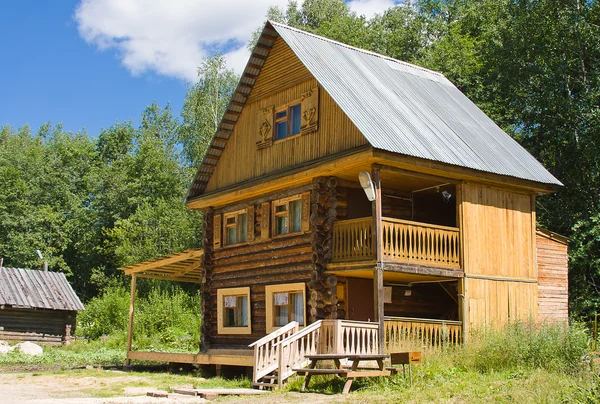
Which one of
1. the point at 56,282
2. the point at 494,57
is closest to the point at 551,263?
the point at 494,57

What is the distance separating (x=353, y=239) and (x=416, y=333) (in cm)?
303

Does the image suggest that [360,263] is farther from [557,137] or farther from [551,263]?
[557,137]

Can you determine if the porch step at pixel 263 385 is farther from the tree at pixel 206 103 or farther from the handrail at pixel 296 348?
the tree at pixel 206 103

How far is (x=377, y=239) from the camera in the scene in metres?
19.9

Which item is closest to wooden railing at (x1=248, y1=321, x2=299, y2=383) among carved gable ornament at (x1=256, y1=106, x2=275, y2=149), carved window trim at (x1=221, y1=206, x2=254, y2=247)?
carved window trim at (x1=221, y1=206, x2=254, y2=247)

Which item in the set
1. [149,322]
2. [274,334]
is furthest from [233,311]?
[149,322]

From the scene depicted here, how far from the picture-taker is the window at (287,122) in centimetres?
2435

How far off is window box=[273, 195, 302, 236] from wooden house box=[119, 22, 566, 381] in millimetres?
56

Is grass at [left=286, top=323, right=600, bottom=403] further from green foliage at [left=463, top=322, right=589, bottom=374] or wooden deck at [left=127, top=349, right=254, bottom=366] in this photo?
wooden deck at [left=127, top=349, right=254, bottom=366]

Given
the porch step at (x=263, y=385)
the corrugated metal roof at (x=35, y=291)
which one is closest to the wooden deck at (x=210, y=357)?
the porch step at (x=263, y=385)

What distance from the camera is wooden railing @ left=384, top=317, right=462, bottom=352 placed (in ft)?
63.8

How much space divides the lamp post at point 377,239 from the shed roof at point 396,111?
0.92m

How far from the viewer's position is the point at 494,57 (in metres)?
38.1

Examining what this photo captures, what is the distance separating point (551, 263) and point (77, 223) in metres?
48.4
